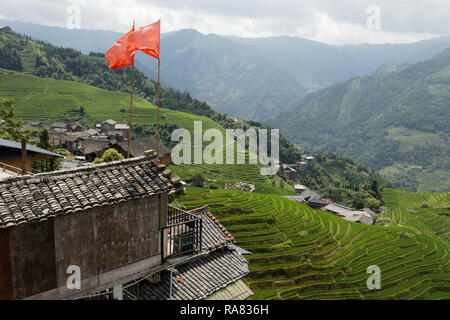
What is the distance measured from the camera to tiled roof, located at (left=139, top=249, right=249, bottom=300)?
38.2ft

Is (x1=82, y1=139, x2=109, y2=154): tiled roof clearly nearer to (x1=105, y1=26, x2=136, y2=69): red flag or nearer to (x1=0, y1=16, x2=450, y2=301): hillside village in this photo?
(x1=0, y1=16, x2=450, y2=301): hillside village

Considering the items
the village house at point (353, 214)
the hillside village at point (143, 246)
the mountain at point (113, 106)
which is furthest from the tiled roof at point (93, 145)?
the village house at point (353, 214)

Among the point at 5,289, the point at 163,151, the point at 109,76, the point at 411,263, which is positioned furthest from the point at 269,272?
the point at 109,76

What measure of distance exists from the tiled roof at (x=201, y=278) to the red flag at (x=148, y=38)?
23.2ft

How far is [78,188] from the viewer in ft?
29.6

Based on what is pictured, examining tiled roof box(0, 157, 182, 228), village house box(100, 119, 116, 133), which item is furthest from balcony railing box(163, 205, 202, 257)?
village house box(100, 119, 116, 133)

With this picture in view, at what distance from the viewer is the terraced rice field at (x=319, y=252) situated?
32.1 m

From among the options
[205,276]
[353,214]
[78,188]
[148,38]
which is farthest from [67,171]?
[353,214]

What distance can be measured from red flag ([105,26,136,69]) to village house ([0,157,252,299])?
3275 mm

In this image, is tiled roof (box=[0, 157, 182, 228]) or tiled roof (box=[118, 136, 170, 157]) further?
tiled roof (box=[118, 136, 170, 157])

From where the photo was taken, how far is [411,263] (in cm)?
3938

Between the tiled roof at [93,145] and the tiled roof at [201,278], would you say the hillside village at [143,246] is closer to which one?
the tiled roof at [201,278]

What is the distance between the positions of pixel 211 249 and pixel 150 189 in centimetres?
519
